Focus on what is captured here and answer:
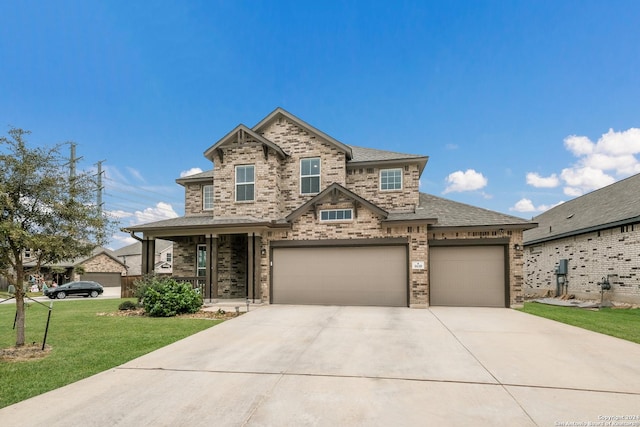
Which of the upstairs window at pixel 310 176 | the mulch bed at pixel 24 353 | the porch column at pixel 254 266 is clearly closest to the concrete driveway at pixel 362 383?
the mulch bed at pixel 24 353

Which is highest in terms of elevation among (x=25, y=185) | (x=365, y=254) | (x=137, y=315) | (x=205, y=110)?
(x=205, y=110)

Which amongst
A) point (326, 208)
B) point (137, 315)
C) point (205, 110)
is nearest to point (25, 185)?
point (137, 315)

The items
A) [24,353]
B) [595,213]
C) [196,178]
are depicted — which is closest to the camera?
[24,353]

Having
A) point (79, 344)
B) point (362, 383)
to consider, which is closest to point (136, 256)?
point (79, 344)

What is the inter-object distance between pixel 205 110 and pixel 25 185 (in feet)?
71.4

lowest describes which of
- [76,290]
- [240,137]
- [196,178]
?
[76,290]

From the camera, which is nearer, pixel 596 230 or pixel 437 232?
pixel 437 232

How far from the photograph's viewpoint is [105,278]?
3759 centimetres

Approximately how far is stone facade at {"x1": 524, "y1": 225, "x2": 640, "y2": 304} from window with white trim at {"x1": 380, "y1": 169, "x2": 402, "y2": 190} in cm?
964

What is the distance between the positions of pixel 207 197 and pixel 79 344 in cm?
1067

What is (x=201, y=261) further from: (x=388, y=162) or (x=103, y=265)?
(x=103, y=265)

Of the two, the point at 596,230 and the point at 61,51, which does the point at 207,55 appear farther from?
the point at 596,230

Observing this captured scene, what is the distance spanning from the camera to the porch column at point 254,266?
13.8 meters

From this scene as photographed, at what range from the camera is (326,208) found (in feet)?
45.2
